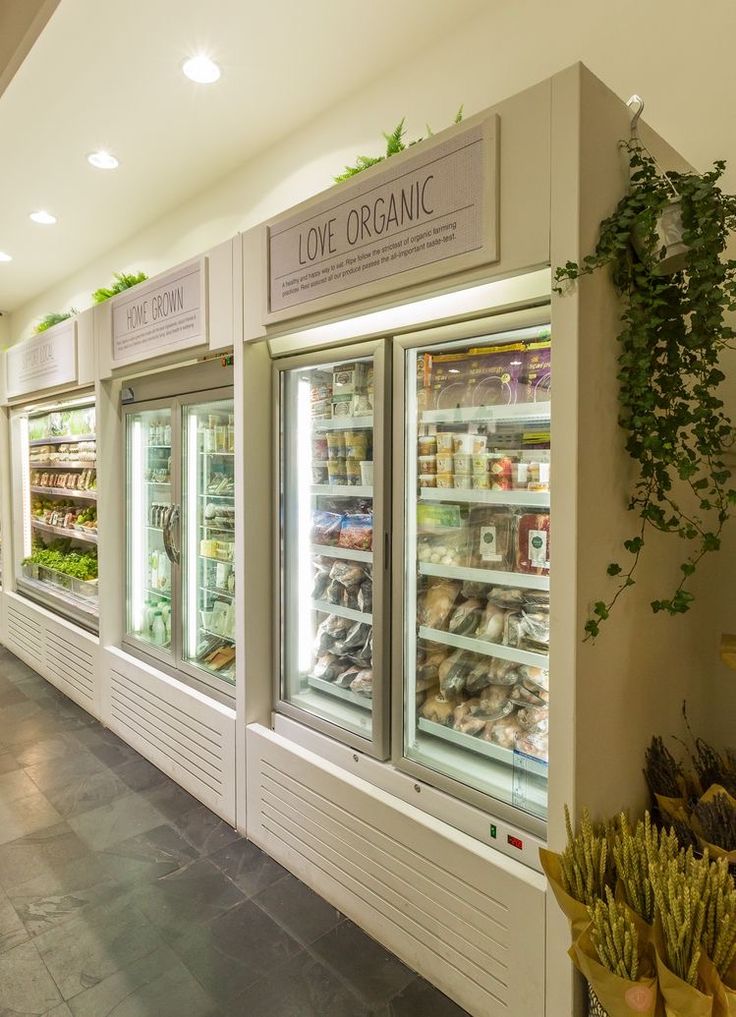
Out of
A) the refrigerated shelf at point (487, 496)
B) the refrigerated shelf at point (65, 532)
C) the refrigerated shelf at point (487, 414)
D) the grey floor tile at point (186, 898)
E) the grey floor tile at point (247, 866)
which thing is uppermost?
the refrigerated shelf at point (487, 414)

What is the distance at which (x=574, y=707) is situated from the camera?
1.58m

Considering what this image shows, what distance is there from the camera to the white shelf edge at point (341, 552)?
2.42 meters

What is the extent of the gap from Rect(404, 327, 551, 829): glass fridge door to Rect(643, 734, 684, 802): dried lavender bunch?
0.32 metres

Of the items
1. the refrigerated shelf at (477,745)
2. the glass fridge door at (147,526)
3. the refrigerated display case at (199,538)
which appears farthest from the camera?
the glass fridge door at (147,526)

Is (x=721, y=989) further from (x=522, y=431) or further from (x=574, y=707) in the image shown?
(x=522, y=431)

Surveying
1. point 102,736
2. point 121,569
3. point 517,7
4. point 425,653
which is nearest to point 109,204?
point 121,569

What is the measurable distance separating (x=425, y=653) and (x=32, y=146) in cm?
367

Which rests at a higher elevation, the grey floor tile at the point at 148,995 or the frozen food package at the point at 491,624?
the frozen food package at the point at 491,624

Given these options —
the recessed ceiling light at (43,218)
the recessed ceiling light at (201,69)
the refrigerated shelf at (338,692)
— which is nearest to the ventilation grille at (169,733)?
the refrigerated shelf at (338,692)

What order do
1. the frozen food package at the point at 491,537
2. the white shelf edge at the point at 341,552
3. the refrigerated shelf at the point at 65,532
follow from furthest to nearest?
A: the refrigerated shelf at the point at 65,532
the white shelf edge at the point at 341,552
the frozen food package at the point at 491,537

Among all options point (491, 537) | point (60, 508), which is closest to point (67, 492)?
point (60, 508)

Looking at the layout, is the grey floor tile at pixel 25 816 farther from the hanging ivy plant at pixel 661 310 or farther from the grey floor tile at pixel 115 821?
the hanging ivy plant at pixel 661 310

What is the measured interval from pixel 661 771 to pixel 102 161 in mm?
4293

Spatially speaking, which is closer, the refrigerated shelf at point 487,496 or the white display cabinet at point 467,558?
the white display cabinet at point 467,558
